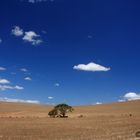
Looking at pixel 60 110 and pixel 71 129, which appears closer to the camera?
pixel 71 129

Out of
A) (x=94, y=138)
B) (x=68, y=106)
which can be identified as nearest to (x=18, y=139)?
(x=94, y=138)

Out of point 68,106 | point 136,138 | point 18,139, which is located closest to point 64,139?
point 18,139

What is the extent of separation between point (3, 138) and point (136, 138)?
423 inches

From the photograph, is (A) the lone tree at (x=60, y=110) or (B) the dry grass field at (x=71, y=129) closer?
(B) the dry grass field at (x=71, y=129)

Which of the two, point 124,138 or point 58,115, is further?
point 58,115

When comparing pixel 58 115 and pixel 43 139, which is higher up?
Result: pixel 58 115

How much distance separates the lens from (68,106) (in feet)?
315

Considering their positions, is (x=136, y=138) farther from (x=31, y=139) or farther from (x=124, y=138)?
(x=31, y=139)

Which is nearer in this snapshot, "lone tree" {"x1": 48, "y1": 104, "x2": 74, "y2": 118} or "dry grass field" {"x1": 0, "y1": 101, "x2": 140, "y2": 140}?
"dry grass field" {"x1": 0, "y1": 101, "x2": 140, "y2": 140}

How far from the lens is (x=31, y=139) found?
96.7ft

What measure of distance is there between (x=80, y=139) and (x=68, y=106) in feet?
219

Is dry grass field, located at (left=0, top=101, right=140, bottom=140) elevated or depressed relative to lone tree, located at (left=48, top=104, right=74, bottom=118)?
depressed

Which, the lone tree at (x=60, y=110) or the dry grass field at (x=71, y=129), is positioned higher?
the lone tree at (x=60, y=110)

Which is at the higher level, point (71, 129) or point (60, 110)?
point (60, 110)
